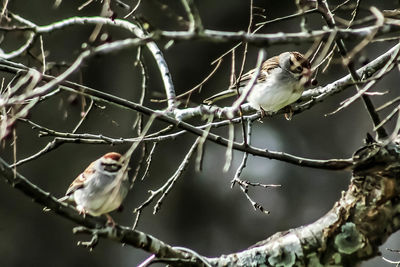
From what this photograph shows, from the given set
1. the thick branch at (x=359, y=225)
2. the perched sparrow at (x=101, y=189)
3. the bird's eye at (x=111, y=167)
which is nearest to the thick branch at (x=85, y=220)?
the thick branch at (x=359, y=225)

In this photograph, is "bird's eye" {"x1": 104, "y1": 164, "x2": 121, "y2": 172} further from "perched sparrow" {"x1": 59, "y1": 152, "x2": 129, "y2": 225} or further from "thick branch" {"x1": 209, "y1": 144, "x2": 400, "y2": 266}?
"thick branch" {"x1": 209, "y1": 144, "x2": 400, "y2": 266}

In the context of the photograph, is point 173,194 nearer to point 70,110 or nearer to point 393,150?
point 70,110

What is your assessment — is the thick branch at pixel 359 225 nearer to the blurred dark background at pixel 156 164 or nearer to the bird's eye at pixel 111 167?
the bird's eye at pixel 111 167

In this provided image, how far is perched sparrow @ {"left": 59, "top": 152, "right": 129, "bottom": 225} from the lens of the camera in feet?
13.3

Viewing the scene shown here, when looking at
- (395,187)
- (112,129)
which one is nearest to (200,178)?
(112,129)

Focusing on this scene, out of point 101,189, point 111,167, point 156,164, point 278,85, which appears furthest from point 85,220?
point 156,164

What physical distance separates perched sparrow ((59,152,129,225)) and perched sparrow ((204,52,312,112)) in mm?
1037

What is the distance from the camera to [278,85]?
17.9 ft

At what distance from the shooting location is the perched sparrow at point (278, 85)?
5.21m

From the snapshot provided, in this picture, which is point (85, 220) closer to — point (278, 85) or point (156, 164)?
point (278, 85)

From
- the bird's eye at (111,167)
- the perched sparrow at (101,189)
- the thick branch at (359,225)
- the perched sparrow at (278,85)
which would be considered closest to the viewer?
the thick branch at (359,225)

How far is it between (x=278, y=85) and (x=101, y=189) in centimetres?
184

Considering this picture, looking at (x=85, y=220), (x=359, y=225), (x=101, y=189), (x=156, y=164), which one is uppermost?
(x=85, y=220)

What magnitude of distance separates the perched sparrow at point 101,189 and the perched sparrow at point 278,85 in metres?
1.04
